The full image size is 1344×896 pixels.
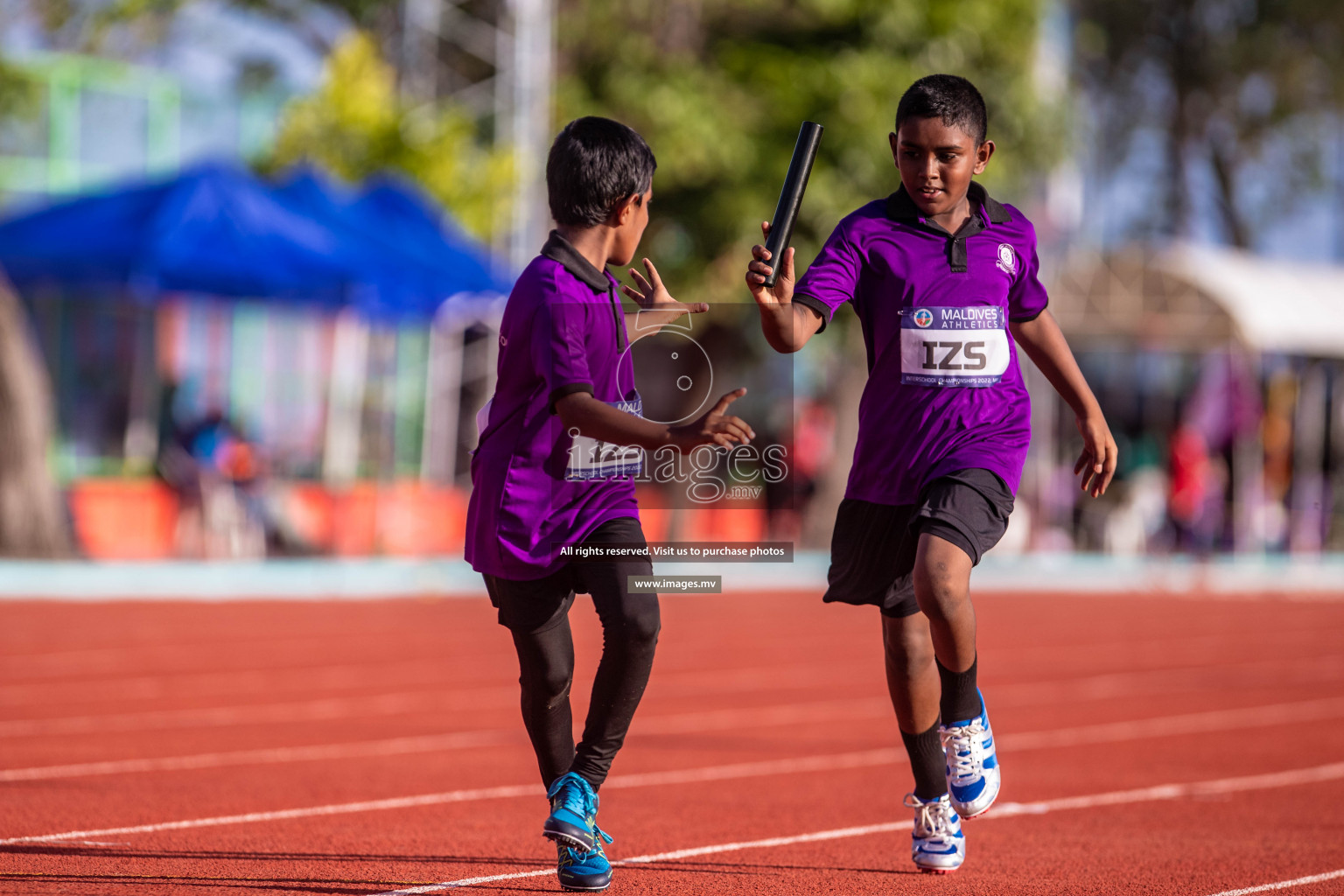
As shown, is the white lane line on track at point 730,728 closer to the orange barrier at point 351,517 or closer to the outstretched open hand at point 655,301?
the outstretched open hand at point 655,301

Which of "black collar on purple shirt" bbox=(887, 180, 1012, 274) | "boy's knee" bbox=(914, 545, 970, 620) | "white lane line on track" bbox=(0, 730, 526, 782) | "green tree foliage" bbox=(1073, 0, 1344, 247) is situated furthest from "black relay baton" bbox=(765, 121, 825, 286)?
"green tree foliage" bbox=(1073, 0, 1344, 247)

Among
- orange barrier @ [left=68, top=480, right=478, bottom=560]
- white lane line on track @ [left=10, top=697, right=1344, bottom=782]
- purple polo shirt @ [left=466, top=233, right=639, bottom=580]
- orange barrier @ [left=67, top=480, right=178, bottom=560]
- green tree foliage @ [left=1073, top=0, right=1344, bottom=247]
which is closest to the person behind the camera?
purple polo shirt @ [left=466, top=233, right=639, bottom=580]

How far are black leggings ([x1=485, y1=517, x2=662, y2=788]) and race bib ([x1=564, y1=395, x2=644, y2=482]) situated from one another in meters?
0.12

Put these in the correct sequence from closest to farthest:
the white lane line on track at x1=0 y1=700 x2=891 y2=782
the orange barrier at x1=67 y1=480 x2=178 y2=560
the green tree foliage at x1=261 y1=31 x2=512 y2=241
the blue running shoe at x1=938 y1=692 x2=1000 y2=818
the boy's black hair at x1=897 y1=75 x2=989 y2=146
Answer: the boy's black hair at x1=897 y1=75 x2=989 y2=146 → the blue running shoe at x1=938 y1=692 x2=1000 y2=818 → the white lane line on track at x1=0 y1=700 x2=891 y2=782 → the orange barrier at x1=67 y1=480 x2=178 y2=560 → the green tree foliage at x1=261 y1=31 x2=512 y2=241

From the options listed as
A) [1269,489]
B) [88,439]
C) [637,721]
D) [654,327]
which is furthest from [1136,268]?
[654,327]

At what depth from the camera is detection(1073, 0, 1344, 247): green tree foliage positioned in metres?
42.5

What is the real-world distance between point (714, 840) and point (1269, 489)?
23621 millimetres

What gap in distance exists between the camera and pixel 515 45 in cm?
2112

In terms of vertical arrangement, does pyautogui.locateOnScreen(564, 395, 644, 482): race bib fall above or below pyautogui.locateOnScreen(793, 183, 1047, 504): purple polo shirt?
below

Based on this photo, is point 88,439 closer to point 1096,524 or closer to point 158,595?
point 158,595

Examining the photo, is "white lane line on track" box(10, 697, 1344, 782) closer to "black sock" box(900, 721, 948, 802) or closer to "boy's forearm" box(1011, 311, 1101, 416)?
"black sock" box(900, 721, 948, 802)

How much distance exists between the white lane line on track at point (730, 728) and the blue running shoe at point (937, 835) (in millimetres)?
3505

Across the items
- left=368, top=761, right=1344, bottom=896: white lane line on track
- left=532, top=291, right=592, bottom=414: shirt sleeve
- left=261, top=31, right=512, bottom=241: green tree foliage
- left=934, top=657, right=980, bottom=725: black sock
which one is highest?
left=261, top=31, right=512, bottom=241: green tree foliage

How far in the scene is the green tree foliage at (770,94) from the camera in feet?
78.9
